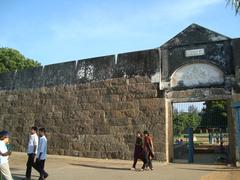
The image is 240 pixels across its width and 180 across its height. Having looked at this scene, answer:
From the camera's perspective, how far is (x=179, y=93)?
550 inches

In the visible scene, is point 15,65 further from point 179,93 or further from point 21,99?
point 179,93

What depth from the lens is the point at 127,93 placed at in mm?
14812

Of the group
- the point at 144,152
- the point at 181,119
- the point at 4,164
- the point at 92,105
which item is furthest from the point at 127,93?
the point at 4,164

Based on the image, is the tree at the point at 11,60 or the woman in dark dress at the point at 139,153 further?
the tree at the point at 11,60

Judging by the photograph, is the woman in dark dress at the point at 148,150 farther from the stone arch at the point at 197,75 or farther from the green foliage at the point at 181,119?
the green foliage at the point at 181,119

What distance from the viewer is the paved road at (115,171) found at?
10383 millimetres

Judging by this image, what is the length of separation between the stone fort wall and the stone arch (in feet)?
2.64

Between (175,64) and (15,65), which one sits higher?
(15,65)

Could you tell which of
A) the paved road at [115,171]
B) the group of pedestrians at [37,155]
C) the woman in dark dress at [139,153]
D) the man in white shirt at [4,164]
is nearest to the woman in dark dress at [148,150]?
the woman in dark dress at [139,153]

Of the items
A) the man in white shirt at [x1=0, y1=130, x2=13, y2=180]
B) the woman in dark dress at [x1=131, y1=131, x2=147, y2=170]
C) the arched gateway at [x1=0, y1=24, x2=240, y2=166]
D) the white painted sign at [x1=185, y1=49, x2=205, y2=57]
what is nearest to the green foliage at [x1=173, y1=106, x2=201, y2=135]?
the arched gateway at [x1=0, y1=24, x2=240, y2=166]

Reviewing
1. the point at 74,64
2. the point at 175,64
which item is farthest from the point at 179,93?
the point at 74,64

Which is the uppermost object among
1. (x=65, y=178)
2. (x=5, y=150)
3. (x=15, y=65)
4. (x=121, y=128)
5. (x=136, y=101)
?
(x=15, y=65)

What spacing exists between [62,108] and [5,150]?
8.26m

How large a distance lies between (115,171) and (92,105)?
14.3 ft
